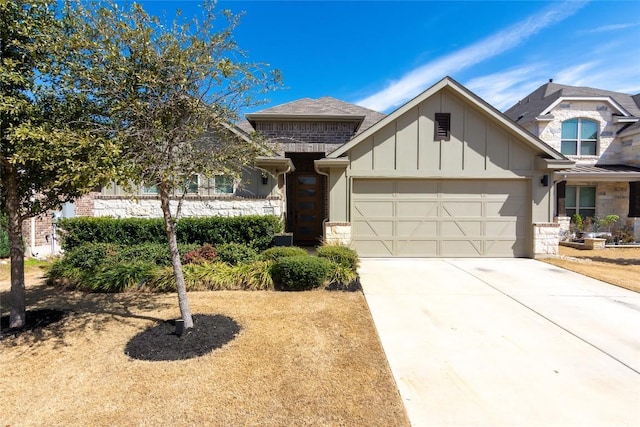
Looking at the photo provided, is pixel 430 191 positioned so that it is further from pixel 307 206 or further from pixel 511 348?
pixel 511 348

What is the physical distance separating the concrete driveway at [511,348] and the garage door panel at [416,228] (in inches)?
104

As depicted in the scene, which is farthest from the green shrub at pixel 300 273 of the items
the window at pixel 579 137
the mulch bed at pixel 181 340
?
the window at pixel 579 137

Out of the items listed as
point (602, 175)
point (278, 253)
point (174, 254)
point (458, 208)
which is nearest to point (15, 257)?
point (174, 254)

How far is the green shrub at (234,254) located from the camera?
25.1 feet

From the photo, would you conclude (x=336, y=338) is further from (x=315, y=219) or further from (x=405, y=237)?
(x=315, y=219)

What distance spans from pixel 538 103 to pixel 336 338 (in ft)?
55.7

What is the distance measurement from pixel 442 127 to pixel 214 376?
9.07 meters

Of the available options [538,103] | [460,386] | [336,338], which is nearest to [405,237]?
[336,338]

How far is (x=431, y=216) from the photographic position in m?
9.90

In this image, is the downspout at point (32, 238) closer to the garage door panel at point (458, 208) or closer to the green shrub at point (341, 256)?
the green shrub at point (341, 256)

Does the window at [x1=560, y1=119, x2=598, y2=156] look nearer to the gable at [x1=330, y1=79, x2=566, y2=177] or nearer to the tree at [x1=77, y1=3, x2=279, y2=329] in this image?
the gable at [x1=330, y1=79, x2=566, y2=177]

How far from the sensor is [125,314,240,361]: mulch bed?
12.9 feet

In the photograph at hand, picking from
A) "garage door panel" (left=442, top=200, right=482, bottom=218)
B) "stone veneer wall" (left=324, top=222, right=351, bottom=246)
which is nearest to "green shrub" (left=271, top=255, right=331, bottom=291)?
"stone veneer wall" (left=324, top=222, right=351, bottom=246)

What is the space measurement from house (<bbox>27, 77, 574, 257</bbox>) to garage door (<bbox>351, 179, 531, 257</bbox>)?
0.10 ft
